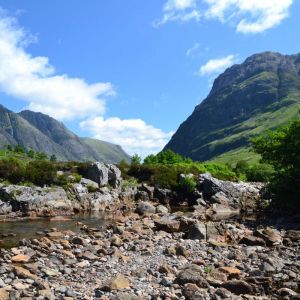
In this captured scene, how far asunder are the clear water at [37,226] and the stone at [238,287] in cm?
1615

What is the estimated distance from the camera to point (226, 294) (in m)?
16.3

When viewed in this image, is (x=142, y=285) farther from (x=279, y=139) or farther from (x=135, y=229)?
(x=279, y=139)

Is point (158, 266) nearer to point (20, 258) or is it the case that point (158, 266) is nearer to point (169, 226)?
point (20, 258)

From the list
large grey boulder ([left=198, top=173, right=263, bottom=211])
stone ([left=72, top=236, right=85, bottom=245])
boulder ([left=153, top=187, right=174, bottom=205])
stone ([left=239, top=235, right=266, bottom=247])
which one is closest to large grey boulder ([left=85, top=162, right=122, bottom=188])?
boulder ([left=153, top=187, right=174, bottom=205])

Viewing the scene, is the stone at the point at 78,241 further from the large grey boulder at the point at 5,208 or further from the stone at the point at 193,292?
the large grey boulder at the point at 5,208

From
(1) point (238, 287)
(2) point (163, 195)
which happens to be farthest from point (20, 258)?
(2) point (163, 195)

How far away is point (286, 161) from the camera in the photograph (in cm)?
4553

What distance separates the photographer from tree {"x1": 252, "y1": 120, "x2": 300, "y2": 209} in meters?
43.3

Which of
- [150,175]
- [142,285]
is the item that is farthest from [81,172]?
[142,285]

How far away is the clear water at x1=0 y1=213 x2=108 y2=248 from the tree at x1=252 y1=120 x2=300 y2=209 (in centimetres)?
1975

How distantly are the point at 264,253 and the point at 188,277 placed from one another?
9160mm

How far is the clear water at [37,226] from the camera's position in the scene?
30.7 metres

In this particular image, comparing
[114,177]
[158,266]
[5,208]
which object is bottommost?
[158,266]

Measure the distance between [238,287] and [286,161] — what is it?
31.0 meters
